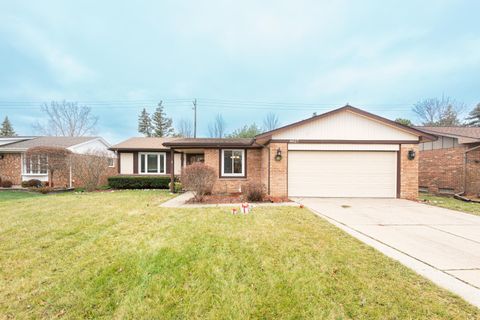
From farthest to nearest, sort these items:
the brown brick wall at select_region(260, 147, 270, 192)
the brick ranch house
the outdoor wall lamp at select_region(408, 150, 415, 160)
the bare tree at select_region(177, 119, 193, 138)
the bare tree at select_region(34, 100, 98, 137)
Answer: the bare tree at select_region(177, 119, 193, 138) → the bare tree at select_region(34, 100, 98, 137) → the brown brick wall at select_region(260, 147, 270, 192) → the brick ranch house → the outdoor wall lamp at select_region(408, 150, 415, 160)

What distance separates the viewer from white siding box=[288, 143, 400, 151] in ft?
30.8

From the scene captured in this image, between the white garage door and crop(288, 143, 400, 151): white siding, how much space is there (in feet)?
0.73

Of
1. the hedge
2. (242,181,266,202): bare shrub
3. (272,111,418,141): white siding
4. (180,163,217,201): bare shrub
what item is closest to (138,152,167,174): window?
the hedge

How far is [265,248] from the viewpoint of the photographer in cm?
365

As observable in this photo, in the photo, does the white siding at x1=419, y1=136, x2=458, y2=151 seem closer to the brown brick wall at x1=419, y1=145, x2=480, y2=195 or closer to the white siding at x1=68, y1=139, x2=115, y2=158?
the brown brick wall at x1=419, y1=145, x2=480, y2=195

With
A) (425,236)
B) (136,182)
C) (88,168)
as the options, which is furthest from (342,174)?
(88,168)

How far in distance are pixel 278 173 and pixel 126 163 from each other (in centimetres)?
1187

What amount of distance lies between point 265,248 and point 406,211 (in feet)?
20.0

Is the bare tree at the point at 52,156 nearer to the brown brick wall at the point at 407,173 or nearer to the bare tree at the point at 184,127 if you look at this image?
the brown brick wall at the point at 407,173

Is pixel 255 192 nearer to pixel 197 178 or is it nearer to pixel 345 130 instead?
pixel 197 178

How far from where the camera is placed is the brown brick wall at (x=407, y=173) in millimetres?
9297

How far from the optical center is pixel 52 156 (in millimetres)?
13070

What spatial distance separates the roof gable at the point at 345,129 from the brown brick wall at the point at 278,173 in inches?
24.6

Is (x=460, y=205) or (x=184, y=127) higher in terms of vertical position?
(x=184, y=127)
